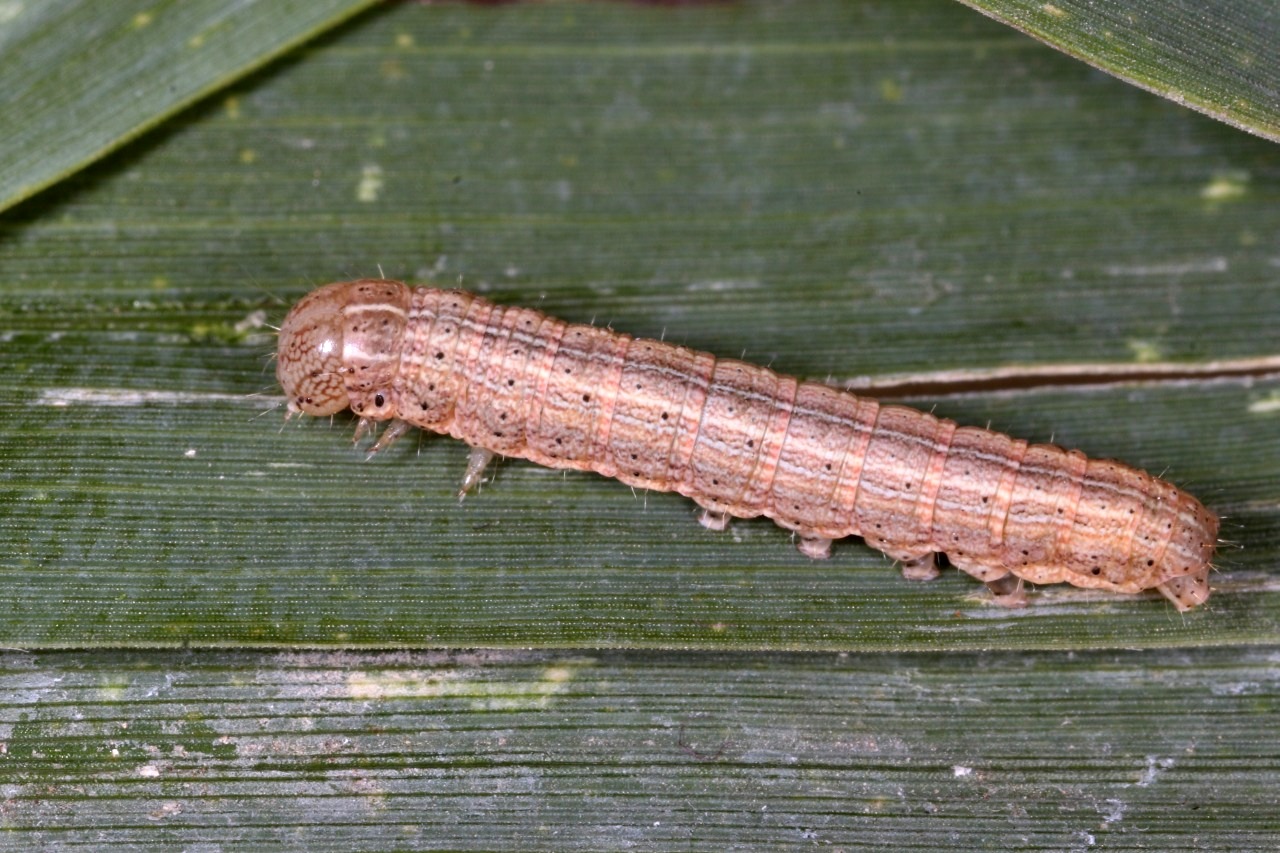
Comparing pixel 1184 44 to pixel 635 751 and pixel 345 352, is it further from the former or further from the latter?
pixel 345 352

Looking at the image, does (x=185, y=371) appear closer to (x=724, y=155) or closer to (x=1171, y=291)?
(x=724, y=155)

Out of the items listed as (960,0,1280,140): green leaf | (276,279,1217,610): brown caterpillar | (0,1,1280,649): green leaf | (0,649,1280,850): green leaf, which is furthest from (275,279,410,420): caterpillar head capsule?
(960,0,1280,140): green leaf

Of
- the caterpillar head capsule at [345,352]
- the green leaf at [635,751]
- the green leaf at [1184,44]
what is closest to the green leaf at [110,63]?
the caterpillar head capsule at [345,352]

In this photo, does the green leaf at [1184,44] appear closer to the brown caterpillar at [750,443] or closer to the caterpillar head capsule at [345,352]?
the brown caterpillar at [750,443]

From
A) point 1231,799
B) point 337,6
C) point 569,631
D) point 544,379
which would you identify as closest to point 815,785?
point 569,631

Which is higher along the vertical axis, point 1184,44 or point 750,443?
point 1184,44

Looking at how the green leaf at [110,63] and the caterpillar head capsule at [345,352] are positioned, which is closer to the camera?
the caterpillar head capsule at [345,352]

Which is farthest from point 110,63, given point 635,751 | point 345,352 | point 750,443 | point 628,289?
point 635,751
